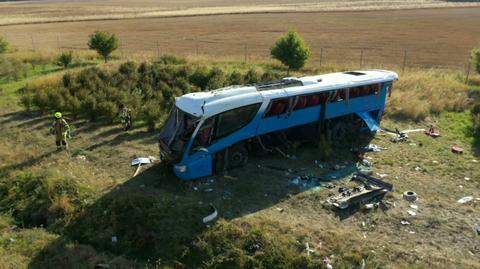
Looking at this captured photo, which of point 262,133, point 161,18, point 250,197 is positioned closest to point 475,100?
point 262,133

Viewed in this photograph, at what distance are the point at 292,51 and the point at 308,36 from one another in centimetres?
2652

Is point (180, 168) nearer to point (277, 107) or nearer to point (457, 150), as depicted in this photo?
point (277, 107)

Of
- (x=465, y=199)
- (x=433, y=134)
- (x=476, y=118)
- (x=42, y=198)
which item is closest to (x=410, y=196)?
(x=465, y=199)

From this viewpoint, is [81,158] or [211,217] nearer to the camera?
[211,217]

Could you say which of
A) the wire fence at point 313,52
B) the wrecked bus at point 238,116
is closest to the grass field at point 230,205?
the wrecked bus at point 238,116

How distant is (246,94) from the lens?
41.0 feet

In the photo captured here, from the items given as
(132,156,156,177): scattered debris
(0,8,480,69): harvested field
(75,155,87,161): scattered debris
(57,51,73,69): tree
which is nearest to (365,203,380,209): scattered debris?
(132,156,156,177): scattered debris

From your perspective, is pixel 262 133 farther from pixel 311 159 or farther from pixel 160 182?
pixel 160 182

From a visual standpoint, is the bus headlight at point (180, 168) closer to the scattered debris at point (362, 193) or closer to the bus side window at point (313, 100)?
the scattered debris at point (362, 193)

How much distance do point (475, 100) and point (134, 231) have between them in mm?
17168

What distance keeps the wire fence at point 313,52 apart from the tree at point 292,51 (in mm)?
4516

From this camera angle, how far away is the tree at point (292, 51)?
26219 millimetres

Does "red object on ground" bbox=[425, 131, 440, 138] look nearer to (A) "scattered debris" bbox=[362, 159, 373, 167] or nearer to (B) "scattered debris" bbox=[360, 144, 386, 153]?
(B) "scattered debris" bbox=[360, 144, 386, 153]

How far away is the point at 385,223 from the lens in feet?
33.7
